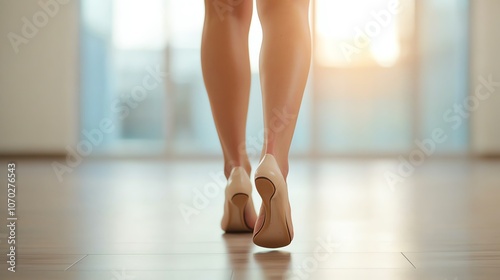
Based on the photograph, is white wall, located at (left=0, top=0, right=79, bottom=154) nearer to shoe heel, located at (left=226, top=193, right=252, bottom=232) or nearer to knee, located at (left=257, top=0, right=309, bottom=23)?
shoe heel, located at (left=226, top=193, right=252, bottom=232)

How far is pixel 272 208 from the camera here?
1.05 m

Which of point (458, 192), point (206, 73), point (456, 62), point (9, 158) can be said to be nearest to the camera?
point (206, 73)

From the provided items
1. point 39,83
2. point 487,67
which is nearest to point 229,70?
point 39,83

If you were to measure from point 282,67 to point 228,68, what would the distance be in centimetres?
Result: 19

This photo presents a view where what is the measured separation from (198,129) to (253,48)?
821mm

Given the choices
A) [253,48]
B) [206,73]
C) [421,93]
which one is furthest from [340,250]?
[421,93]

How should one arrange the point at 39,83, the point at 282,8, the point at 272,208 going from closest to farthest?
the point at 272,208, the point at 282,8, the point at 39,83

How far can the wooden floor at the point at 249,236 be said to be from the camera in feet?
3.10

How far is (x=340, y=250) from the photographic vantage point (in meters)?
1.11

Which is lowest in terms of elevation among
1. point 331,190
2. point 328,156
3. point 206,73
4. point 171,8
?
point 328,156

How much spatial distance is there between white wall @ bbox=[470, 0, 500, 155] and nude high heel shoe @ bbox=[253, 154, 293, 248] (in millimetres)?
4639

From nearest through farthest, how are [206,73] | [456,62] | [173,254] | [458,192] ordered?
[173,254]
[206,73]
[458,192]
[456,62]

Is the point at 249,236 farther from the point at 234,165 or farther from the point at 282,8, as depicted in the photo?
the point at 282,8

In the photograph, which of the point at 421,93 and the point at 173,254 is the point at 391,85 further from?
the point at 173,254
